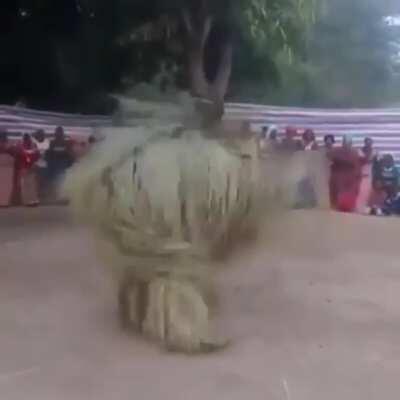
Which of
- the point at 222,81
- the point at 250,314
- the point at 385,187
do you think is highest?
the point at 222,81

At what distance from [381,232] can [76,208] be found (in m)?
0.33

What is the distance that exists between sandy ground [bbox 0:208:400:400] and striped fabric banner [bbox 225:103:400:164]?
9cm

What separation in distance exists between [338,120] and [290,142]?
2.2 inches

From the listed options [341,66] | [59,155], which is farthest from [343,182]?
[59,155]

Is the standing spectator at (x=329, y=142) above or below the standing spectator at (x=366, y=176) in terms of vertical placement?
above

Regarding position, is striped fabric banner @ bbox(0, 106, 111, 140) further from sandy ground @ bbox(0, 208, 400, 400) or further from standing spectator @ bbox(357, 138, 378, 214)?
standing spectator @ bbox(357, 138, 378, 214)

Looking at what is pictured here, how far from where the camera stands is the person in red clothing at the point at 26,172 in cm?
105

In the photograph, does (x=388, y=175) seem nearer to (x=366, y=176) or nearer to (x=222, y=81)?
(x=366, y=176)

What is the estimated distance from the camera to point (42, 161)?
1053 millimetres

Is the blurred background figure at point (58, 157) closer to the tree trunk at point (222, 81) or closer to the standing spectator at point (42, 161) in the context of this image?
the standing spectator at point (42, 161)

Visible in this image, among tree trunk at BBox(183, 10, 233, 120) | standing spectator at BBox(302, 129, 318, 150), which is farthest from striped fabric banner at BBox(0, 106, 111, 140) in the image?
standing spectator at BBox(302, 129, 318, 150)

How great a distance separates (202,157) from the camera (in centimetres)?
102

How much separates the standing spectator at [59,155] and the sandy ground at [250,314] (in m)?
0.04

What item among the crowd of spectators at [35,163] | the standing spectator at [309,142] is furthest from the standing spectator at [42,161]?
the standing spectator at [309,142]
